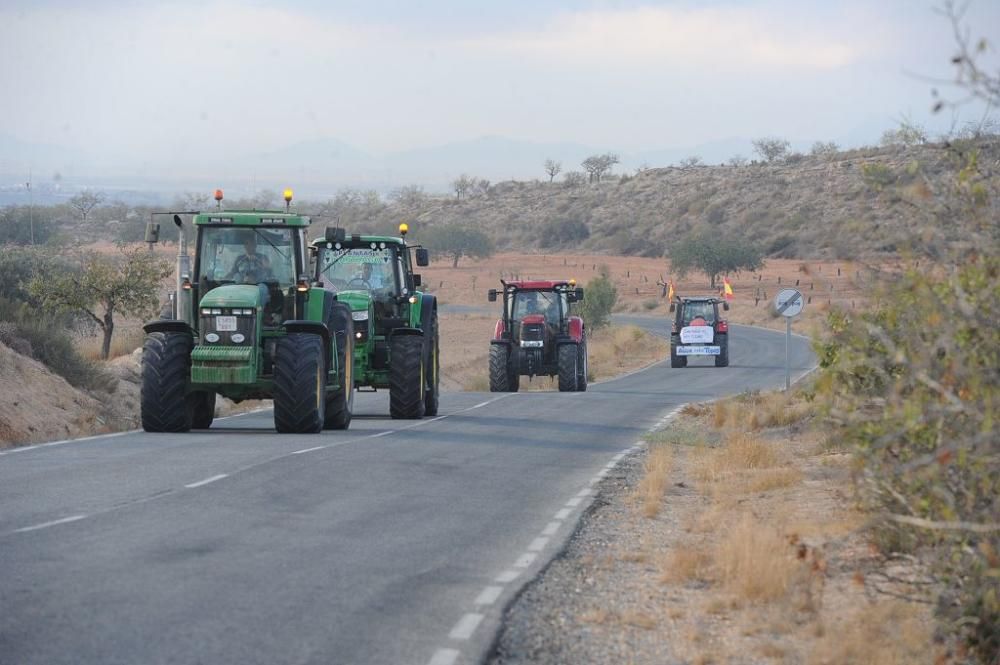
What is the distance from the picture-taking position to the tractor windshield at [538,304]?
36.4 m

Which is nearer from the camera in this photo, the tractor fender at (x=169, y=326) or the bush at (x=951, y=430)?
the bush at (x=951, y=430)

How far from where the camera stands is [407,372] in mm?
23922

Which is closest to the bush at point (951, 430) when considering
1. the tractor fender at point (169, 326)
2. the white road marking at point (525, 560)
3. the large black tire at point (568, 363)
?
the white road marking at point (525, 560)

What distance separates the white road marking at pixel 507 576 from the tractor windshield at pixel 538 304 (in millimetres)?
25984

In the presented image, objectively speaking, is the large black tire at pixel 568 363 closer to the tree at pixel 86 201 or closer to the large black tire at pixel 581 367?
the large black tire at pixel 581 367

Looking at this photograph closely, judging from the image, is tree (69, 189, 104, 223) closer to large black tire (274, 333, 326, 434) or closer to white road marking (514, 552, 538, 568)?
large black tire (274, 333, 326, 434)

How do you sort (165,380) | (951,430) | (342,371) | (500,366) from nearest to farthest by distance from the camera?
(951,430), (165,380), (342,371), (500,366)

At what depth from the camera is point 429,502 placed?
550 inches

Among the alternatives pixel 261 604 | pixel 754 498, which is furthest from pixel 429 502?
pixel 261 604

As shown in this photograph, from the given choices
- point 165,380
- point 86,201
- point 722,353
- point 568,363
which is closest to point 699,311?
point 722,353

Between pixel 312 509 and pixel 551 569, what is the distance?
120 inches

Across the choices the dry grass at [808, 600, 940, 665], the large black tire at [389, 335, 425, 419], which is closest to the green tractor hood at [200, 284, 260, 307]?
the large black tire at [389, 335, 425, 419]

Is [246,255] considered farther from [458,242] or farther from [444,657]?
[458,242]

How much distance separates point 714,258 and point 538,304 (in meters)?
60.8
